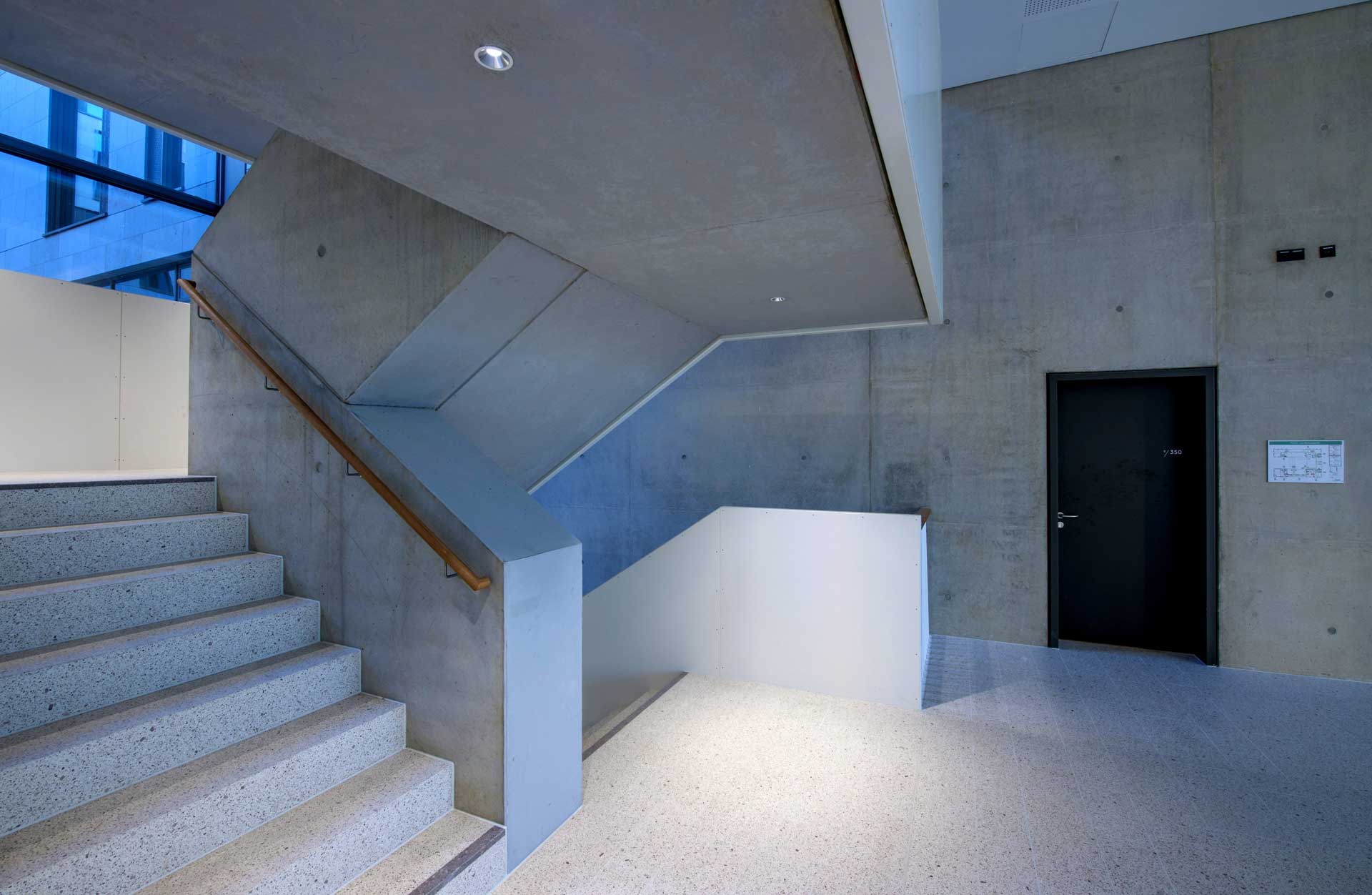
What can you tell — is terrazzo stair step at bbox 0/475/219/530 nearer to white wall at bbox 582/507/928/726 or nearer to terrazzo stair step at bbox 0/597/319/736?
terrazzo stair step at bbox 0/597/319/736

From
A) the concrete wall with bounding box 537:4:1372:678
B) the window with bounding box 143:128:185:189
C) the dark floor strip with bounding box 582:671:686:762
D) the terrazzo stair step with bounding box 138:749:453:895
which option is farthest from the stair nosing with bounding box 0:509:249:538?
the concrete wall with bounding box 537:4:1372:678

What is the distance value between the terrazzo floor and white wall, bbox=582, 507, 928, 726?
0.20m

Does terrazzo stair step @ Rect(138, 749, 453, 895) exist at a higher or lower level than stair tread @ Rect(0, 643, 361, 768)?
lower

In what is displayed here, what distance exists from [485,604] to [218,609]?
142 centimetres

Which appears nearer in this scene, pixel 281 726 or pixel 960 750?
pixel 281 726

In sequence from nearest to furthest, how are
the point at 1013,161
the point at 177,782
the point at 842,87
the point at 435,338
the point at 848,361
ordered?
the point at 842,87, the point at 177,782, the point at 435,338, the point at 1013,161, the point at 848,361

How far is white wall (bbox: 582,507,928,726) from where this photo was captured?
12.4 feet

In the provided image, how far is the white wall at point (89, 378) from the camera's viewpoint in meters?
4.20

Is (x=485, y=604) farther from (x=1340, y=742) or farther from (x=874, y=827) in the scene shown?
(x=1340, y=742)

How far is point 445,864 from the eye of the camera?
84.2 inches

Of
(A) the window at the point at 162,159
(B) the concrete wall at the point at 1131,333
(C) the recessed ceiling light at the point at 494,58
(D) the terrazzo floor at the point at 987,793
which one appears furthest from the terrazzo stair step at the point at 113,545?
(B) the concrete wall at the point at 1131,333

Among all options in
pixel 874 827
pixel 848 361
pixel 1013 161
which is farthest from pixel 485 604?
pixel 1013 161

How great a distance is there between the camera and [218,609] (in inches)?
110

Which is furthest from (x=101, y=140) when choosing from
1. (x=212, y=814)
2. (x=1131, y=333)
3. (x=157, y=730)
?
(x=1131, y=333)
